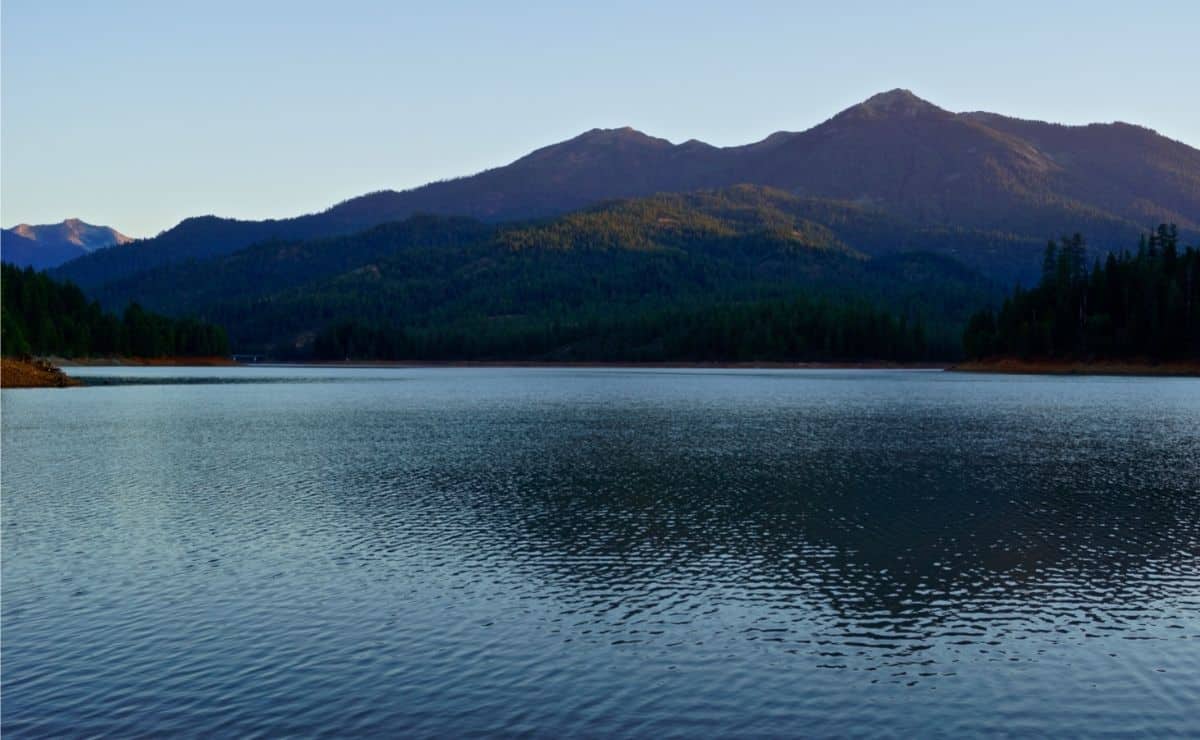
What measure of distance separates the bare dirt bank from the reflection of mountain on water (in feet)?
359

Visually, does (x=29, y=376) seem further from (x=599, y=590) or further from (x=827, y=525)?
(x=599, y=590)

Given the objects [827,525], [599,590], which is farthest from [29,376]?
[599,590]

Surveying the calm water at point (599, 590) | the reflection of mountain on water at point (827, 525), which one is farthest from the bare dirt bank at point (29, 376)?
the reflection of mountain on water at point (827, 525)

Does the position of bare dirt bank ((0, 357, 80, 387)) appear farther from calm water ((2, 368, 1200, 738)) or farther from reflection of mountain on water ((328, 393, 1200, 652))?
reflection of mountain on water ((328, 393, 1200, 652))

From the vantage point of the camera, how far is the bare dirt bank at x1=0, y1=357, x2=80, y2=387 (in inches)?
6265

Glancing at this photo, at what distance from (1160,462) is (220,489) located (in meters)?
61.9

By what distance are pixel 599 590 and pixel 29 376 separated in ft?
529

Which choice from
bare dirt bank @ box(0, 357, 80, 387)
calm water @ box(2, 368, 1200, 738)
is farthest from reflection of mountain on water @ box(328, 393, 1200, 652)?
bare dirt bank @ box(0, 357, 80, 387)

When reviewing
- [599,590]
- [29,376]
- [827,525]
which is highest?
[29,376]

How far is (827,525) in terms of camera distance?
1725 inches

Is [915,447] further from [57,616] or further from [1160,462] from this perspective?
[57,616]

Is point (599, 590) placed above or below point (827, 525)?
below

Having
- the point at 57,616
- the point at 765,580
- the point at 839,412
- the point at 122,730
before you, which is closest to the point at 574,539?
the point at 765,580

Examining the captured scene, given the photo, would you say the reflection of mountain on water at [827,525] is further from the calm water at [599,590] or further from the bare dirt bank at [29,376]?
the bare dirt bank at [29,376]
